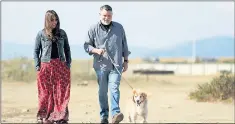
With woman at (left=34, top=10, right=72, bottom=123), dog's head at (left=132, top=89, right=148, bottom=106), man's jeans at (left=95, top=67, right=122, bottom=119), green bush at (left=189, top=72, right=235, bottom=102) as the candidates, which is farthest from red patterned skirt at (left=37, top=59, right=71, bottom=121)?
green bush at (left=189, top=72, right=235, bottom=102)

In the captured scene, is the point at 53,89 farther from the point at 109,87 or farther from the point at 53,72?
the point at 109,87

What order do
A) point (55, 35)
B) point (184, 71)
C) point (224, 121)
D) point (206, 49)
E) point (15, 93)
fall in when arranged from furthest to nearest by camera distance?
point (206, 49), point (184, 71), point (15, 93), point (224, 121), point (55, 35)

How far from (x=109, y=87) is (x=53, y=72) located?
0.94 m

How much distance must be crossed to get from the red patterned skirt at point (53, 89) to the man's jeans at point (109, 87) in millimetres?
560

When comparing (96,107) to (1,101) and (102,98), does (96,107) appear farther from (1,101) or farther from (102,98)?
(102,98)

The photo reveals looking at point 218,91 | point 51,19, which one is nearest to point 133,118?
point 51,19

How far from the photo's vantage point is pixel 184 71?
57812 millimetres

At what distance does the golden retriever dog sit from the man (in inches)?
57.1

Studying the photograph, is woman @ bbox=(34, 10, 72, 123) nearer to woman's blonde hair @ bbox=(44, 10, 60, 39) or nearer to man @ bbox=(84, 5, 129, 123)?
woman's blonde hair @ bbox=(44, 10, 60, 39)

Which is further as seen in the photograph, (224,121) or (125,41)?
(224,121)

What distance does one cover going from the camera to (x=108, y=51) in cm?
1002

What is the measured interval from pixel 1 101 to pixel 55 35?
33.2 ft

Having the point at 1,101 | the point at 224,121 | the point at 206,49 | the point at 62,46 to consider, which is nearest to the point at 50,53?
the point at 62,46

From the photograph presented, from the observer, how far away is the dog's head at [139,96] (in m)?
11.5
